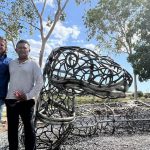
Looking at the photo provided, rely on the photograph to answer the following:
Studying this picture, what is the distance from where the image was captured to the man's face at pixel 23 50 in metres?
6.02

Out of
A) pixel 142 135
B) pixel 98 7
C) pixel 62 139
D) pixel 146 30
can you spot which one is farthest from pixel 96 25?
pixel 62 139

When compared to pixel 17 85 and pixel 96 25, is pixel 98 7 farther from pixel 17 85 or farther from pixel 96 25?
pixel 17 85

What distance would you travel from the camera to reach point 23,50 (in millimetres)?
6035

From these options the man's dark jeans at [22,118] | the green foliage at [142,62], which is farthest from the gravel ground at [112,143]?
the green foliage at [142,62]

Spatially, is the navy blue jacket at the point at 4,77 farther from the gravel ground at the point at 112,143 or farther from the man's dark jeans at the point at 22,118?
the gravel ground at the point at 112,143

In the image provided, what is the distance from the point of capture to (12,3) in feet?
78.6

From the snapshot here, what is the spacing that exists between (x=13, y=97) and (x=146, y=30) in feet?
93.1

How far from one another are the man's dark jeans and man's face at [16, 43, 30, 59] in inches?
22.3

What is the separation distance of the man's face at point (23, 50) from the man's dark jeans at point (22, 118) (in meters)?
0.57

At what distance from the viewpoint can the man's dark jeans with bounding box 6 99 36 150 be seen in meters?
5.98

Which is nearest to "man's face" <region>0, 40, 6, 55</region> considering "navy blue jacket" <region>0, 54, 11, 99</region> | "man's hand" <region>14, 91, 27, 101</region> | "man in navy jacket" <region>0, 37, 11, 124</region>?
"man in navy jacket" <region>0, 37, 11, 124</region>

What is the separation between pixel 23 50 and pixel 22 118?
2.76ft

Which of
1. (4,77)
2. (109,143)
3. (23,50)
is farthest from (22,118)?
(109,143)

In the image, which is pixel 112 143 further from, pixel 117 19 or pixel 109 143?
pixel 117 19
